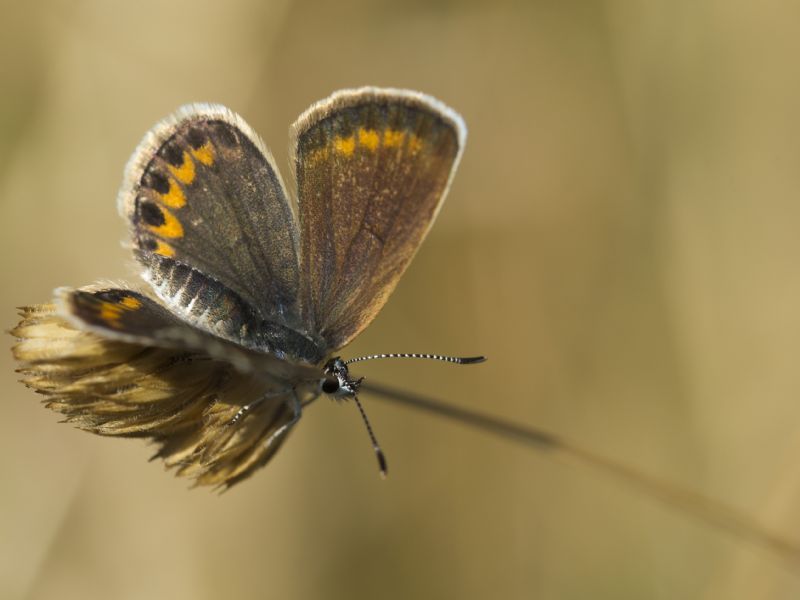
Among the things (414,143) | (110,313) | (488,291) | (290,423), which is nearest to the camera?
(110,313)

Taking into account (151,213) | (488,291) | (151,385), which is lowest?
(488,291)

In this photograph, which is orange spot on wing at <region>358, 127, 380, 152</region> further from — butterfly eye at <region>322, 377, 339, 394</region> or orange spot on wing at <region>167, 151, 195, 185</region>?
butterfly eye at <region>322, 377, 339, 394</region>

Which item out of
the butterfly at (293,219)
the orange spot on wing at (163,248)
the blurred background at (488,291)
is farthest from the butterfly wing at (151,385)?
the blurred background at (488,291)

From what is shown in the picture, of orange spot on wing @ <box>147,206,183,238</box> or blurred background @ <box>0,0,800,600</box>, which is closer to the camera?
orange spot on wing @ <box>147,206,183,238</box>

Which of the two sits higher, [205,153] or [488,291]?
[205,153]

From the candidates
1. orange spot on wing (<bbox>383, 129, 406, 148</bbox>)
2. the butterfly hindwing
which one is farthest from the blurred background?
orange spot on wing (<bbox>383, 129, 406, 148</bbox>)

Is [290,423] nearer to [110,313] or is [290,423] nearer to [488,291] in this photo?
[110,313]

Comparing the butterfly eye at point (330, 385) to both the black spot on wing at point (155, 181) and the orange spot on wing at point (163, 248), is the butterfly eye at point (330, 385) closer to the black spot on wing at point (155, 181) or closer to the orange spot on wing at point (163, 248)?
the orange spot on wing at point (163, 248)

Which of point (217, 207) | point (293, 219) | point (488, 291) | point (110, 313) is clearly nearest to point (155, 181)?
point (217, 207)
